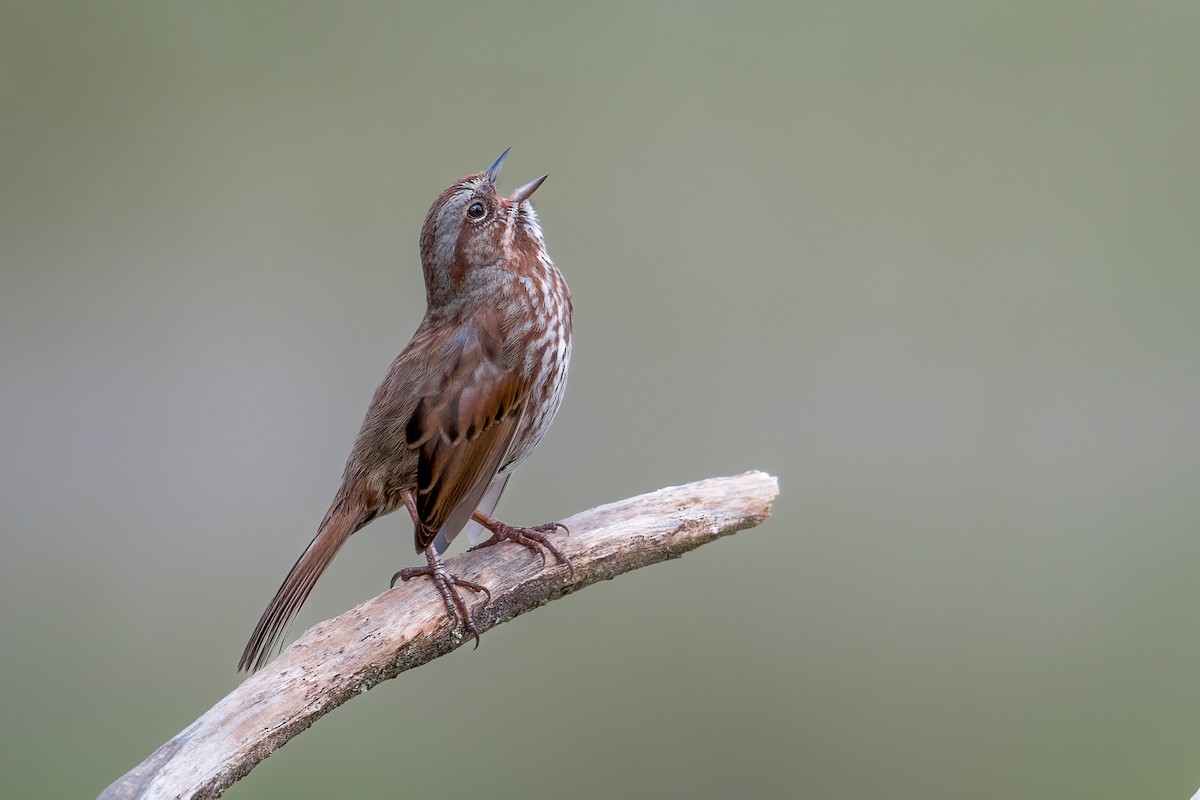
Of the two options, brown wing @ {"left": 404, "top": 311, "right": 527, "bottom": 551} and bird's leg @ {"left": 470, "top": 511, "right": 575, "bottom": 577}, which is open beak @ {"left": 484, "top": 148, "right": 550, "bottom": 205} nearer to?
brown wing @ {"left": 404, "top": 311, "right": 527, "bottom": 551}

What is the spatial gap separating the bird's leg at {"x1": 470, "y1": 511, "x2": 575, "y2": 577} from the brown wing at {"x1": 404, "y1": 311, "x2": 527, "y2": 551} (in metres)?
0.15

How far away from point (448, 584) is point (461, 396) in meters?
0.41

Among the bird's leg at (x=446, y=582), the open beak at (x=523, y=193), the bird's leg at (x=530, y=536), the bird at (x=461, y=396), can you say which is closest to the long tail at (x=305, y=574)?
the bird at (x=461, y=396)

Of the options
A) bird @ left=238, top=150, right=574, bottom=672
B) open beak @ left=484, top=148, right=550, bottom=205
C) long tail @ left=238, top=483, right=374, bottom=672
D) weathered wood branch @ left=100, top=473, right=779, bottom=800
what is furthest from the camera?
open beak @ left=484, top=148, right=550, bottom=205

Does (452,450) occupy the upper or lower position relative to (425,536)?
upper

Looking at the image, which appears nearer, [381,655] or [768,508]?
[381,655]

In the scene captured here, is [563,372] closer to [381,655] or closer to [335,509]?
[335,509]

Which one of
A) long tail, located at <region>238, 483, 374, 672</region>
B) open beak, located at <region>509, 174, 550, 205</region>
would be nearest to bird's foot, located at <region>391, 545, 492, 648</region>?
long tail, located at <region>238, 483, 374, 672</region>

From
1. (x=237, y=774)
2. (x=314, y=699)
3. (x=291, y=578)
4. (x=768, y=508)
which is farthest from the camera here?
(x=768, y=508)

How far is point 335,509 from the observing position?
2490mm

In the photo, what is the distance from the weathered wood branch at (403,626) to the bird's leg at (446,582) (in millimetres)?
19

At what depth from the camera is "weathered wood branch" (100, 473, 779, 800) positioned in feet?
6.51

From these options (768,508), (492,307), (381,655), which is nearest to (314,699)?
(381,655)

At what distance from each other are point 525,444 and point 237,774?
38.2 inches
